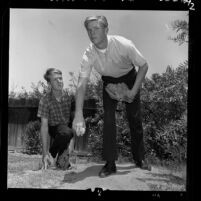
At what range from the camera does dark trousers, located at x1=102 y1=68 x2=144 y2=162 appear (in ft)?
9.95

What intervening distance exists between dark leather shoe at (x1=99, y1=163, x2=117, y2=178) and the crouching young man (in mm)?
275

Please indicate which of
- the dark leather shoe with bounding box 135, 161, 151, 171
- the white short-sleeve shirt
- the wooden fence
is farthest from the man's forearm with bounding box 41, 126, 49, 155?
the dark leather shoe with bounding box 135, 161, 151, 171

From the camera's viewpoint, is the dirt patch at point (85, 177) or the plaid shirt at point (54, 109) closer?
the dirt patch at point (85, 177)

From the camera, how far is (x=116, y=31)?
2980 millimetres

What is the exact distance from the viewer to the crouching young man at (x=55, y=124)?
3053mm

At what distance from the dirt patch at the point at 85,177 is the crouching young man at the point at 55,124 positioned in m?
0.08

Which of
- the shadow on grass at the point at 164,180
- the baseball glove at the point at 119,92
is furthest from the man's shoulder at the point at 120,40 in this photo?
the shadow on grass at the point at 164,180

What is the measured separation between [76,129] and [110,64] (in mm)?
596

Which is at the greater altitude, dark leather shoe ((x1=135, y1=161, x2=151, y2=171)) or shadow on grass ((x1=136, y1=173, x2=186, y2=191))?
dark leather shoe ((x1=135, y1=161, x2=151, y2=171))

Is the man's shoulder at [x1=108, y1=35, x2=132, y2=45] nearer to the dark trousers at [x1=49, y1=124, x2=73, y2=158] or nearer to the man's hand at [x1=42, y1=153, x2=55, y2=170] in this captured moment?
the dark trousers at [x1=49, y1=124, x2=73, y2=158]

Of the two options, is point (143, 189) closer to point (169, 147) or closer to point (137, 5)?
point (169, 147)

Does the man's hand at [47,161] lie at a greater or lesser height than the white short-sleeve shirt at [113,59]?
lesser

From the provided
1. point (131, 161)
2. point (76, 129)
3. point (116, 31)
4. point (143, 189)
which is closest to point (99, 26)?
point (116, 31)

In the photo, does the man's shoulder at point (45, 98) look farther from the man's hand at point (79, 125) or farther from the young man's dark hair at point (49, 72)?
the man's hand at point (79, 125)
